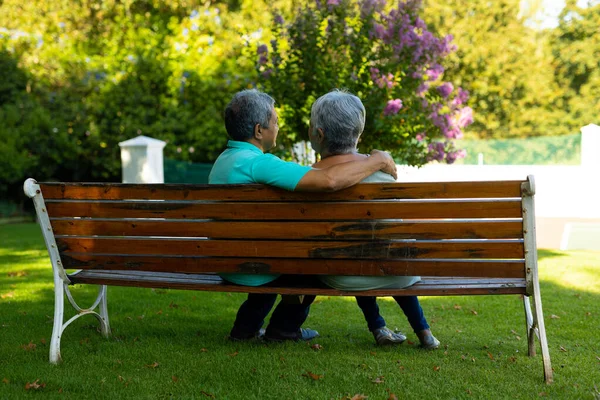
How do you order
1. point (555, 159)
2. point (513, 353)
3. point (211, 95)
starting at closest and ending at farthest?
point (513, 353)
point (211, 95)
point (555, 159)

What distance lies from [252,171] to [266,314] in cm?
85

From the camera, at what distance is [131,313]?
16.3 feet

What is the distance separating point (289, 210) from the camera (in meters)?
3.21

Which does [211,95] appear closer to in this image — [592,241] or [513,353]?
[592,241]

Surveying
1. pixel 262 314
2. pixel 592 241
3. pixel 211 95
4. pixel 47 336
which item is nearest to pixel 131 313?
pixel 47 336

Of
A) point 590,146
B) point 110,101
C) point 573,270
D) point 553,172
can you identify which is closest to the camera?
point 573,270

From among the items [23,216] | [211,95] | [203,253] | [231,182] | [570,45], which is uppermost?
[570,45]

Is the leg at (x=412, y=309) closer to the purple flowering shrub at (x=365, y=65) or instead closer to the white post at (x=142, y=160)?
the purple flowering shrub at (x=365, y=65)

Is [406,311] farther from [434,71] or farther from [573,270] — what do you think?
[434,71]

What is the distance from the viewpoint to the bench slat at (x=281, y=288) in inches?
124

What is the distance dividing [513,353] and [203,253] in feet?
5.43

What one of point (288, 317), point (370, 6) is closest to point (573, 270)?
point (370, 6)

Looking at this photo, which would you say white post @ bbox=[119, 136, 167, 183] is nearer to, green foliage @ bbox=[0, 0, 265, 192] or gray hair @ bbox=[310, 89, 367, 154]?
green foliage @ bbox=[0, 0, 265, 192]

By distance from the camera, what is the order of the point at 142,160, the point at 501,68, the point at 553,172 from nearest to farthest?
1. the point at 142,160
2. the point at 553,172
3. the point at 501,68
